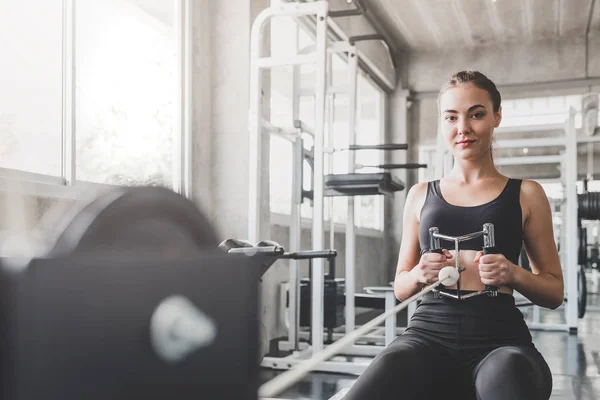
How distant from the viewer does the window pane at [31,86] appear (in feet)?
7.12

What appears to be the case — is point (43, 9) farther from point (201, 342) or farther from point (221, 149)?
point (201, 342)

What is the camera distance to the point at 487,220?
1.24 meters

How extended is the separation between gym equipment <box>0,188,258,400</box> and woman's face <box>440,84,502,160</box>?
927 mm

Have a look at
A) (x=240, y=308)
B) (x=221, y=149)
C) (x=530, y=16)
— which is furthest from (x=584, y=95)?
(x=240, y=308)

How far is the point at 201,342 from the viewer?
0.43 meters

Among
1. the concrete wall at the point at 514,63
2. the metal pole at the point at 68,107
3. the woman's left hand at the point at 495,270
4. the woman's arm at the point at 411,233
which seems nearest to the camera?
the woman's left hand at the point at 495,270

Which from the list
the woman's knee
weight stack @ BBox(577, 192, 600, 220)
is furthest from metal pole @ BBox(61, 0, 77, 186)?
weight stack @ BBox(577, 192, 600, 220)

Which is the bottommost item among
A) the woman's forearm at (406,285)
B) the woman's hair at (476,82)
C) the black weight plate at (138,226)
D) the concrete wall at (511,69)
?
the woman's forearm at (406,285)

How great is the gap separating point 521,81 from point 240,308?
695cm

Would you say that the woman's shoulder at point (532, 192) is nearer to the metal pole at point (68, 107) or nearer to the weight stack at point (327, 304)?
the metal pole at point (68, 107)

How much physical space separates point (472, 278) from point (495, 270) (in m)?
0.08

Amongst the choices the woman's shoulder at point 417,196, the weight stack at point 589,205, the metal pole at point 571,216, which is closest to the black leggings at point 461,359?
the woman's shoulder at point 417,196

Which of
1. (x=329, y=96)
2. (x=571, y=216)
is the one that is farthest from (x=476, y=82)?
(x=571, y=216)

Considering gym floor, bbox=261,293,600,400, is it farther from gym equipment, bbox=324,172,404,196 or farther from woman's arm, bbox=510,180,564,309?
woman's arm, bbox=510,180,564,309
